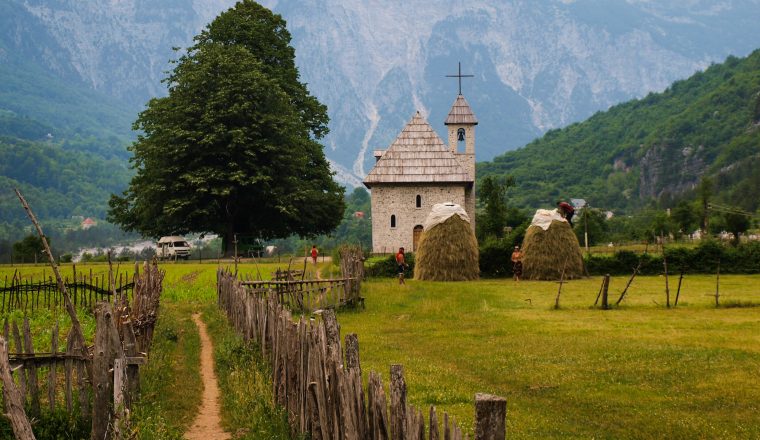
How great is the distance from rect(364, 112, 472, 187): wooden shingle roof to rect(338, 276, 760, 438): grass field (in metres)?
21.5

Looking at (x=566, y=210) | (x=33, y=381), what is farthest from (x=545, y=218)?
(x=33, y=381)

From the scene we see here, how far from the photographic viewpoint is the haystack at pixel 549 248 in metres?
32.6

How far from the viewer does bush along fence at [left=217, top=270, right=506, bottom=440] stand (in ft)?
18.7

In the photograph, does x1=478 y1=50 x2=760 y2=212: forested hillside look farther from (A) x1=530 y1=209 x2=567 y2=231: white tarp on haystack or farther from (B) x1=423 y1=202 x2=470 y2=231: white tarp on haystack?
(B) x1=423 y1=202 x2=470 y2=231: white tarp on haystack

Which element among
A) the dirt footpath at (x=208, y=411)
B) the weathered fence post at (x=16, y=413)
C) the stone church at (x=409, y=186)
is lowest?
the dirt footpath at (x=208, y=411)

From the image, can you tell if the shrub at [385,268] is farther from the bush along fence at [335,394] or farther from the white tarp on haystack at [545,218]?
the bush along fence at [335,394]

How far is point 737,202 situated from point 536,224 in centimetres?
6645

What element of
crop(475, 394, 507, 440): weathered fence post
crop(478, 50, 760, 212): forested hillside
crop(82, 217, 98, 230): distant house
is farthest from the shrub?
crop(82, 217, 98, 230): distant house

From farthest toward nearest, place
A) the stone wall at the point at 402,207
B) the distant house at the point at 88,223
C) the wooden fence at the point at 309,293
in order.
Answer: the distant house at the point at 88,223, the stone wall at the point at 402,207, the wooden fence at the point at 309,293

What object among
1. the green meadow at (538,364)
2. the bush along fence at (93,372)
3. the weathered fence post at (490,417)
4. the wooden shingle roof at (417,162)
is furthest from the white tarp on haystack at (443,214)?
the weathered fence post at (490,417)

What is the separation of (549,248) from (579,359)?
1852 centimetres

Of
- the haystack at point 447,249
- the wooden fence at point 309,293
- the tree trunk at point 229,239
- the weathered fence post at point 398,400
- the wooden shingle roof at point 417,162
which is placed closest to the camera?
the weathered fence post at point 398,400

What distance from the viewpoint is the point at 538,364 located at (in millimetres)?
14000

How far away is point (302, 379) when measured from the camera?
374 inches
